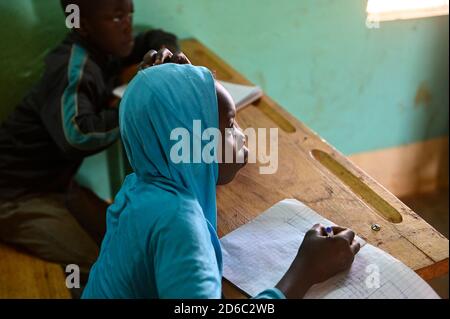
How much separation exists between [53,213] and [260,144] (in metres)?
0.65

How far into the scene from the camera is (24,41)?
1.72 m

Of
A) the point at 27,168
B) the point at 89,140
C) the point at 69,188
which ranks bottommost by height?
the point at 69,188

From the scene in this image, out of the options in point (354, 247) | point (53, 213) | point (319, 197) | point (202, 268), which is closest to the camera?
point (202, 268)

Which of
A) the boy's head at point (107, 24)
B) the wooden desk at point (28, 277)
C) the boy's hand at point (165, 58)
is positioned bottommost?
the wooden desk at point (28, 277)

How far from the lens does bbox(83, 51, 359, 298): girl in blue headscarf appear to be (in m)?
0.72

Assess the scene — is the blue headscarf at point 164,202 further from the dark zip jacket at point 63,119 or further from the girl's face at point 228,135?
the dark zip jacket at point 63,119

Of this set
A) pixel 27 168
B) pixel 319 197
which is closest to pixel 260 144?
pixel 319 197

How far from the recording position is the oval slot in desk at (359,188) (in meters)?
1.02

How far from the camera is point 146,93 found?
762mm

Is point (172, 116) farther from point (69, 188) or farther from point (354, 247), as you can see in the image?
point (69, 188)

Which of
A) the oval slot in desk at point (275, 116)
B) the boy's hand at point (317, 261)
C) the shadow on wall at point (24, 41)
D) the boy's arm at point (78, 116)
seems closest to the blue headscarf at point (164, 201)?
the boy's hand at point (317, 261)

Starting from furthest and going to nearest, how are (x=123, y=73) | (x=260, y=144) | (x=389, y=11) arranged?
(x=123, y=73) → (x=389, y=11) → (x=260, y=144)

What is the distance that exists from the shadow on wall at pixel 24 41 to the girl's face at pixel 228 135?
1029 mm
